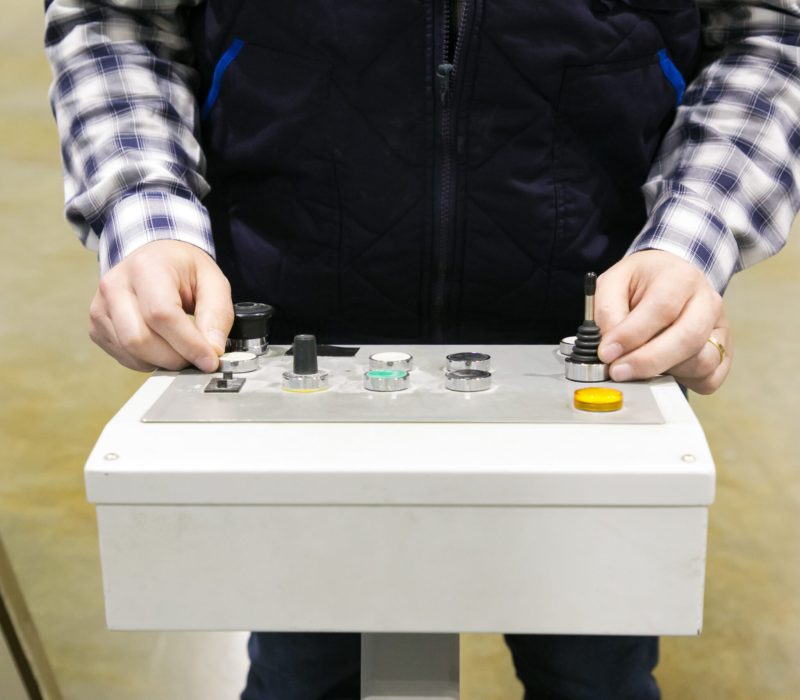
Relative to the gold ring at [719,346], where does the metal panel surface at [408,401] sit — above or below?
above

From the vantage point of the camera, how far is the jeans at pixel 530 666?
92cm

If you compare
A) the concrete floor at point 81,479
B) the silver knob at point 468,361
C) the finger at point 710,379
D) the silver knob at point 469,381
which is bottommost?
the concrete floor at point 81,479

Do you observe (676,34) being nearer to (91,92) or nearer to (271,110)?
(271,110)

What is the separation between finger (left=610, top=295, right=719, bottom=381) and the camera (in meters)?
0.68

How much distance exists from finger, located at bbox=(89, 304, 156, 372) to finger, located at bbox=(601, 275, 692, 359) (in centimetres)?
32

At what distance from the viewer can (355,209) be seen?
88cm

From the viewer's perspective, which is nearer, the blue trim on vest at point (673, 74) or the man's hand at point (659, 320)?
the man's hand at point (659, 320)

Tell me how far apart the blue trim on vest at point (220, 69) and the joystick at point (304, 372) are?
0.29m

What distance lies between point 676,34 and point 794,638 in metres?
1.04

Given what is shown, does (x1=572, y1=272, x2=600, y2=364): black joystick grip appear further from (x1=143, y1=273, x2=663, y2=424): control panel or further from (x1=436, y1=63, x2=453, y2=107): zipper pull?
(x1=436, y1=63, x2=453, y2=107): zipper pull

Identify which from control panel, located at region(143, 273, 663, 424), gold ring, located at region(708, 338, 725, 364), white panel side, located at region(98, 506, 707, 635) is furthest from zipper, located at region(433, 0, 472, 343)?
white panel side, located at region(98, 506, 707, 635)

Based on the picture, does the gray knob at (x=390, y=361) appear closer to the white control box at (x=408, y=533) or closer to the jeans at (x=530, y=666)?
the white control box at (x=408, y=533)

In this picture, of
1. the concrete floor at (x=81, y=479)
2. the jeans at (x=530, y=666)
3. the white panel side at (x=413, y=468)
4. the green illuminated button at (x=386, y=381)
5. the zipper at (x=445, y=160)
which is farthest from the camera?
the concrete floor at (x=81, y=479)

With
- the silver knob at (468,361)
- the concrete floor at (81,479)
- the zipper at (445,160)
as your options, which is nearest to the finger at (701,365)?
the silver knob at (468,361)
